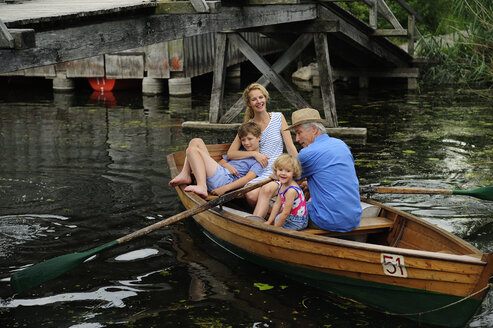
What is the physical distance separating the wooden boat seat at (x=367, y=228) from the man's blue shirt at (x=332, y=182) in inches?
2.3

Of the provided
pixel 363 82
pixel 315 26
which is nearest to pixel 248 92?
pixel 315 26

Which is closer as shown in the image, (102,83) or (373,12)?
(373,12)

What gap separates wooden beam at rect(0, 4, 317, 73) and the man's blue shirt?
2316mm

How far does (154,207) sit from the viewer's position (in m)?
7.91

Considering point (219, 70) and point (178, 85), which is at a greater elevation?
point (219, 70)

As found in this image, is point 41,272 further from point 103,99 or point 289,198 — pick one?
point 103,99

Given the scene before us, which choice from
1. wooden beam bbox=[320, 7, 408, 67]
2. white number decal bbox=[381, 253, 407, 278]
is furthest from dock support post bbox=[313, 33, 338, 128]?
white number decal bbox=[381, 253, 407, 278]

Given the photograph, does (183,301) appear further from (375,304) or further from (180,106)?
(180,106)

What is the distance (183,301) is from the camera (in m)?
5.57

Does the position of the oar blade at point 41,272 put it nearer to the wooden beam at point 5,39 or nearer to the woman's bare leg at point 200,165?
the wooden beam at point 5,39

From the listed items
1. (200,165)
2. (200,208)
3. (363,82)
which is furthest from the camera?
(363,82)

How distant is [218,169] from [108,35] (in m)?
1.69

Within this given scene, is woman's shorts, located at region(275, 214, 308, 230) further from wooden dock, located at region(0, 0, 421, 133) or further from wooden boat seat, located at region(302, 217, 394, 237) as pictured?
wooden dock, located at region(0, 0, 421, 133)

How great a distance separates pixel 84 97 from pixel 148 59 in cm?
197
